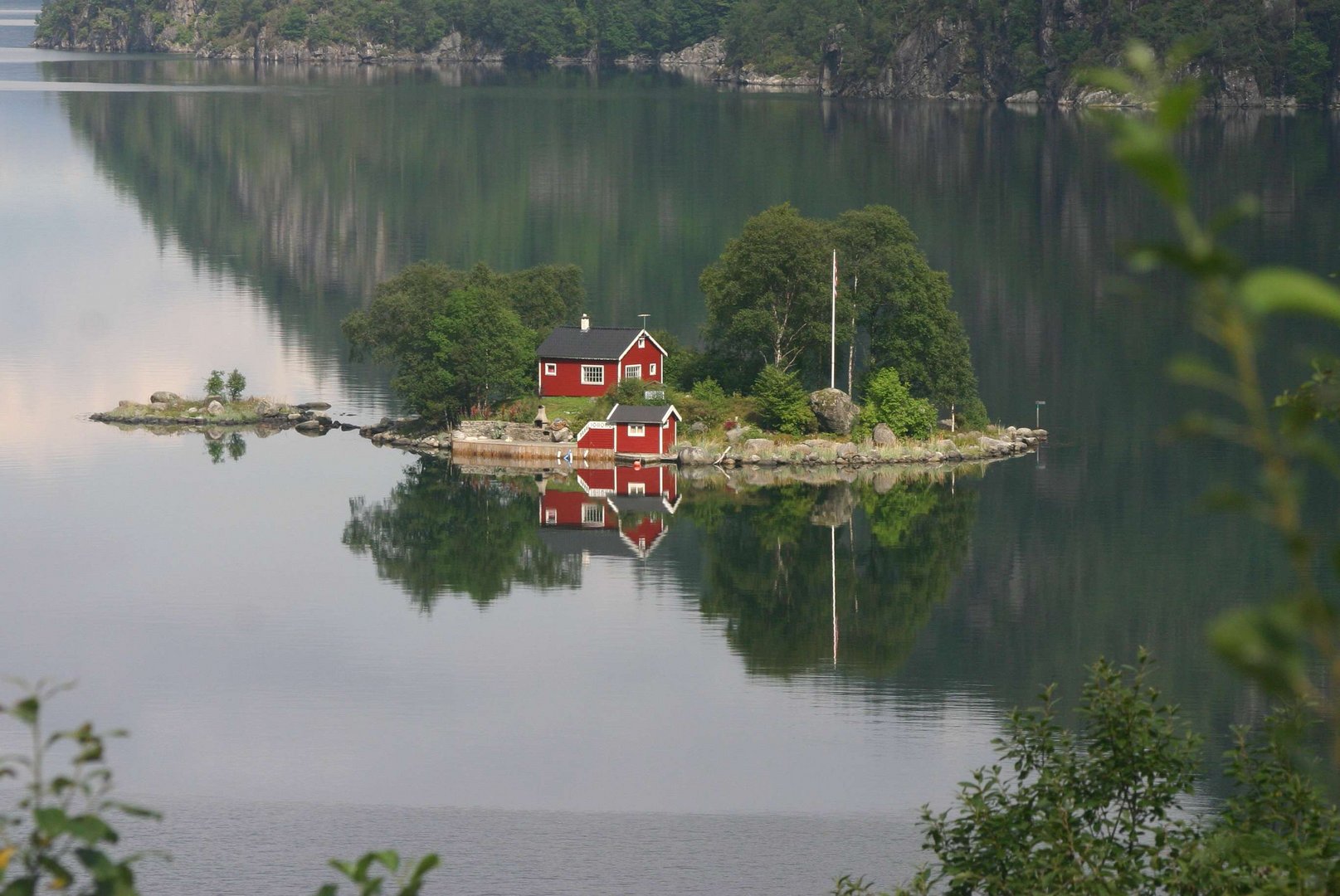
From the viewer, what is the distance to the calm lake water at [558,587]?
106 ft

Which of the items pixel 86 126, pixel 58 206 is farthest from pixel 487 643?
pixel 86 126

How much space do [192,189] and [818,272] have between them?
67.8m

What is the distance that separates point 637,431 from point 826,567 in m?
10.6

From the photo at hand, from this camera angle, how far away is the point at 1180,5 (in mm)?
185750

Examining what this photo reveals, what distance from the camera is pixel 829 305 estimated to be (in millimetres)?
60000

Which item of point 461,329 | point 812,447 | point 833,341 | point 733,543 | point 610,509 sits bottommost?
point 733,543

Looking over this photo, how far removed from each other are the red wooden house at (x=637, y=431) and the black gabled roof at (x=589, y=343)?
117 inches

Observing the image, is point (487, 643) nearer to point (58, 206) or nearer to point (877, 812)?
point (877, 812)

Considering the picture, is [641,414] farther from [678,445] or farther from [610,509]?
[610,509]

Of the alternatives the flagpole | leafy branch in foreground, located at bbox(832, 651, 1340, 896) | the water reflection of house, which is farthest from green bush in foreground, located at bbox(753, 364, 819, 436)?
leafy branch in foreground, located at bbox(832, 651, 1340, 896)

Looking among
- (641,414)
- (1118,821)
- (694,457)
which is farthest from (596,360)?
(1118,821)

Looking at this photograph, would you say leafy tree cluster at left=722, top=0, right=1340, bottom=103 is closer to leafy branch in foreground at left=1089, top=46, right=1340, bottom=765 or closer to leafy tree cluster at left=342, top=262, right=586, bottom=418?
leafy tree cluster at left=342, top=262, right=586, bottom=418

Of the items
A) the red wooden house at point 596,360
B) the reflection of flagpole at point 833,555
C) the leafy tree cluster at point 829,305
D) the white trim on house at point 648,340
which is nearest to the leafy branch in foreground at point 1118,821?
the reflection of flagpole at point 833,555

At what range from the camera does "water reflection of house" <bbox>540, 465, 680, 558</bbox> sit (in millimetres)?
50469
